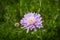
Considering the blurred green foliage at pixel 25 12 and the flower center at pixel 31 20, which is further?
the blurred green foliage at pixel 25 12

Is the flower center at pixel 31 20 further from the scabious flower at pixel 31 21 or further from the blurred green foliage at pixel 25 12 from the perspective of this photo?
the blurred green foliage at pixel 25 12

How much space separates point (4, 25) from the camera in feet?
5.85

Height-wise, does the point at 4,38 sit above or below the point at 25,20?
below

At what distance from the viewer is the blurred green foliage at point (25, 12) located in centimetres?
168

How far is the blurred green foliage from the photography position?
1.68 m

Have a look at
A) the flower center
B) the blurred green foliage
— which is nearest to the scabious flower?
the flower center

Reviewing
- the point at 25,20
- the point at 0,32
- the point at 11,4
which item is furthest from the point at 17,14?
the point at 25,20

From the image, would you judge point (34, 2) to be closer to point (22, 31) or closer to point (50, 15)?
point (50, 15)

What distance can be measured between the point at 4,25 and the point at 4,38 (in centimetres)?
14

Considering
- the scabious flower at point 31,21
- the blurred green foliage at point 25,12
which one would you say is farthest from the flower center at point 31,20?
the blurred green foliage at point 25,12

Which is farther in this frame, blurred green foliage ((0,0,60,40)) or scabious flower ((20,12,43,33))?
blurred green foliage ((0,0,60,40))

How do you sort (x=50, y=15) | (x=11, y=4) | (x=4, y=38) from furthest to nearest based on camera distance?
1. (x=11, y=4)
2. (x=50, y=15)
3. (x=4, y=38)

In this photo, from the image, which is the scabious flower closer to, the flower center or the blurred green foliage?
the flower center

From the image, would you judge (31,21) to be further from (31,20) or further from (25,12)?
(25,12)
